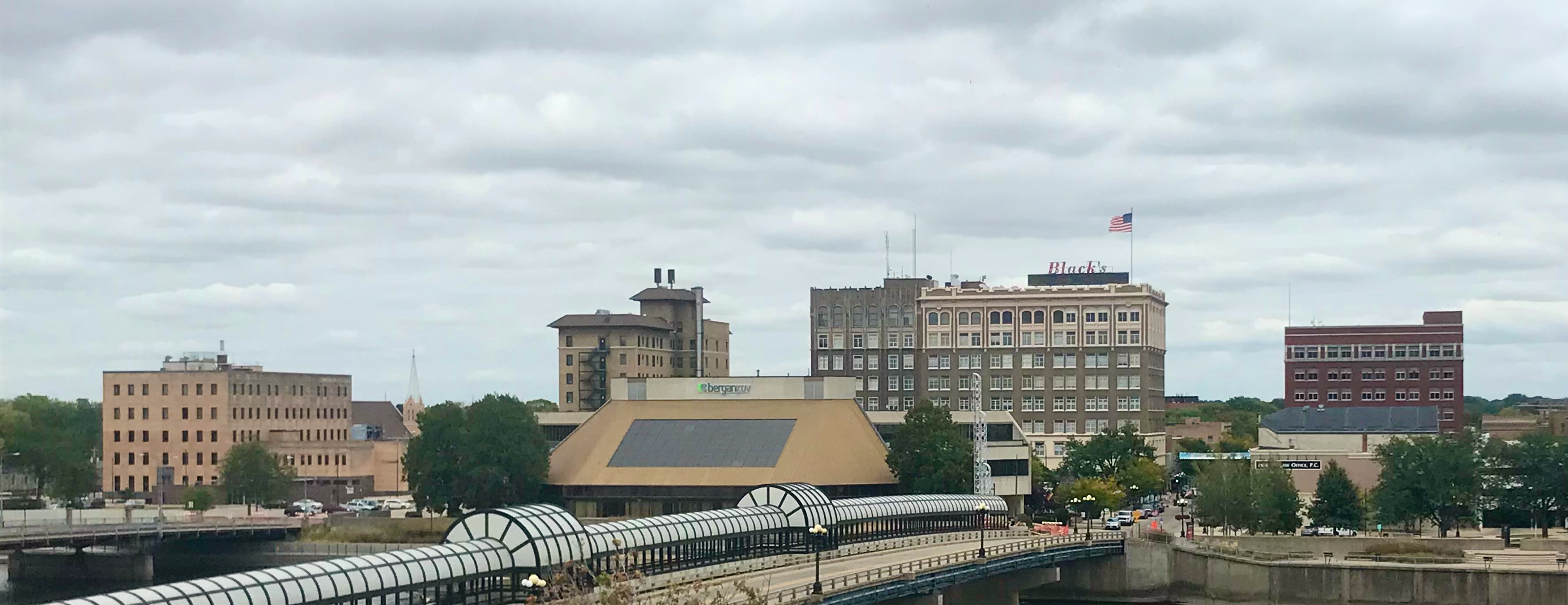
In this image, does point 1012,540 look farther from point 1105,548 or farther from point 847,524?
point 847,524

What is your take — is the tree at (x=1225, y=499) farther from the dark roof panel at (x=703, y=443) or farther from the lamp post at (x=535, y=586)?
the lamp post at (x=535, y=586)

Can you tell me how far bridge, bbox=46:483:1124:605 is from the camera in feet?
245

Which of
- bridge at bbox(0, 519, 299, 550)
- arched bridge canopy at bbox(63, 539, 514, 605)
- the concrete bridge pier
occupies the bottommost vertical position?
the concrete bridge pier

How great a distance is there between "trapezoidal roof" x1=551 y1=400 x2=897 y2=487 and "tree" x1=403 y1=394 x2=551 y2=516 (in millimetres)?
5460

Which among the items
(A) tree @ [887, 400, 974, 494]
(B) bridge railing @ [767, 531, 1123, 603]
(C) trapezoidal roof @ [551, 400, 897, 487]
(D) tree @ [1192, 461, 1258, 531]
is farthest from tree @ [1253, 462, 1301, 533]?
(C) trapezoidal roof @ [551, 400, 897, 487]

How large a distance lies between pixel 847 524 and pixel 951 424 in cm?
4639

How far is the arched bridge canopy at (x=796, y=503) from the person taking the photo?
122000mm

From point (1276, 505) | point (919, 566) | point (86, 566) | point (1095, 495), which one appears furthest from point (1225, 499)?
point (86, 566)

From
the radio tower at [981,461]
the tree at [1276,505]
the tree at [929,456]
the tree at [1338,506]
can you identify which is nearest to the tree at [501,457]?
the tree at [929,456]

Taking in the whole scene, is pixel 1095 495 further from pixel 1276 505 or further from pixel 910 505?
pixel 910 505

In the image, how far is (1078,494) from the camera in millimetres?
177750

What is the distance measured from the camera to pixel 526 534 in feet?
291

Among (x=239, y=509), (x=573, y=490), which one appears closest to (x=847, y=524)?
(x=573, y=490)

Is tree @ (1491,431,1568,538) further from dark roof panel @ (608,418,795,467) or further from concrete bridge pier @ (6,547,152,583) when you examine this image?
concrete bridge pier @ (6,547,152,583)
